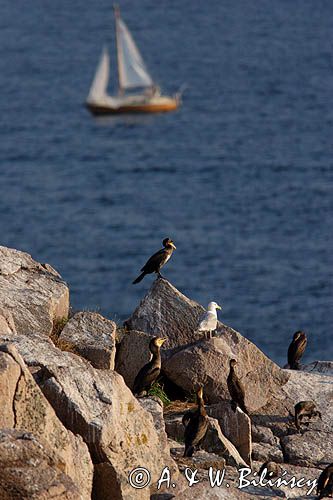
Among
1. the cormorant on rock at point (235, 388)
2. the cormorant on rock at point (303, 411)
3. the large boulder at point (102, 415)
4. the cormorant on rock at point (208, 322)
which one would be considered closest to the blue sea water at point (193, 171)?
the cormorant on rock at point (208, 322)

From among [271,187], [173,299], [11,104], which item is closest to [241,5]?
[11,104]

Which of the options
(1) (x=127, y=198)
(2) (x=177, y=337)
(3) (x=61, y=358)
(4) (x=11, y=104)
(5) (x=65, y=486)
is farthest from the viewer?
(4) (x=11, y=104)

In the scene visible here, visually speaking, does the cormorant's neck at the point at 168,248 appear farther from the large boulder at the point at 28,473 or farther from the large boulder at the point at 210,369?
the large boulder at the point at 28,473

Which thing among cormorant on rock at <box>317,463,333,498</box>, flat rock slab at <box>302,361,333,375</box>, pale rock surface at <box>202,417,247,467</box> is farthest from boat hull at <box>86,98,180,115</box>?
cormorant on rock at <box>317,463,333,498</box>

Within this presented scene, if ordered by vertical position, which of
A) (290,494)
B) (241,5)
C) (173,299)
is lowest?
(241,5)

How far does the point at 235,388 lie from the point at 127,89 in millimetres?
97137

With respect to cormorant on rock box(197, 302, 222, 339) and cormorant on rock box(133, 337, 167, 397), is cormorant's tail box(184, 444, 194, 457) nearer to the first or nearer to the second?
cormorant on rock box(133, 337, 167, 397)

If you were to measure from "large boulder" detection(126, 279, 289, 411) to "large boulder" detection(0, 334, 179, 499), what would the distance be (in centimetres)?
359

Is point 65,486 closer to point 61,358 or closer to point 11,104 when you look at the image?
point 61,358

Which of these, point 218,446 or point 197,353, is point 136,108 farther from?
point 218,446

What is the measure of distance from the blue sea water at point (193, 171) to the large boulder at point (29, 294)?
5.51 metres

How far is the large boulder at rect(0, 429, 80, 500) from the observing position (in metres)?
11.7

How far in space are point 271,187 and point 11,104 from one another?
36.6 metres

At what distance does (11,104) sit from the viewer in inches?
3976
